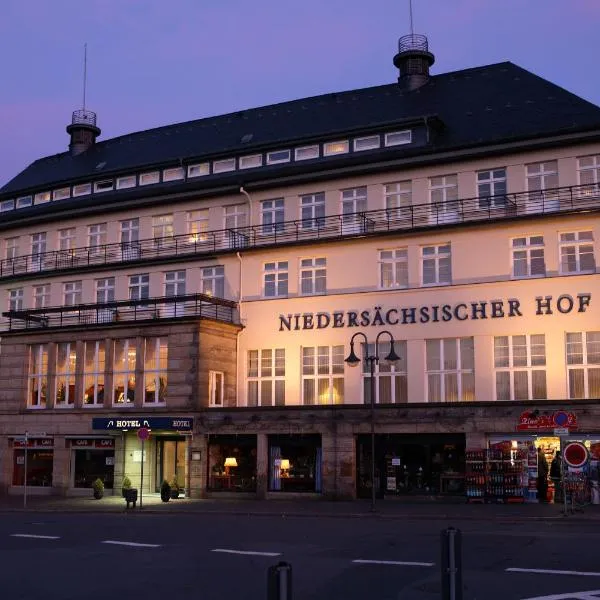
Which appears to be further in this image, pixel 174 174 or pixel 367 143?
pixel 174 174

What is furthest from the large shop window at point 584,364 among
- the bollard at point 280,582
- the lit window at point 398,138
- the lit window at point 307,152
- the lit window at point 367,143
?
the bollard at point 280,582

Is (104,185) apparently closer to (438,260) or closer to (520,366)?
(438,260)

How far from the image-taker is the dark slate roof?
1478 inches

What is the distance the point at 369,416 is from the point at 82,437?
46.5 ft

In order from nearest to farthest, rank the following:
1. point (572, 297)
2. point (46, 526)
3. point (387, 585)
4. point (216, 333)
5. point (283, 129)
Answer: point (387, 585), point (46, 526), point (572, 297), point (216, 333), point (283, 129)

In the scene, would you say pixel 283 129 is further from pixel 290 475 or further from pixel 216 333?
pixel 290 475

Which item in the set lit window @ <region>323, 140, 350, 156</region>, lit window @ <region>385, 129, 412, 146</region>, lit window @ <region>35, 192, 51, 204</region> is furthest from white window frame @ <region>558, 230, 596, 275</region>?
lit window @ <region>35, 192, 51, 204</region>

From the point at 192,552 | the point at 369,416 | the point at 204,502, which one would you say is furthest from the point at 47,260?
the point at 192,552

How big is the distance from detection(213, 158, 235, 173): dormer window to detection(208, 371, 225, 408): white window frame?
1056 cm

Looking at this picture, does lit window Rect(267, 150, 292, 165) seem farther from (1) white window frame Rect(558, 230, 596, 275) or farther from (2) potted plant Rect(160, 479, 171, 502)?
(2) potted plant Rect(160, 479, 171, 502)

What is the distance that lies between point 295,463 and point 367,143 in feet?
48.1

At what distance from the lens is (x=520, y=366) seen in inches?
1366

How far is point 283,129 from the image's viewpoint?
45812mm

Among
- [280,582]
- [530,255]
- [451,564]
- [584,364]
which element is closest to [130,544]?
[451,564]
